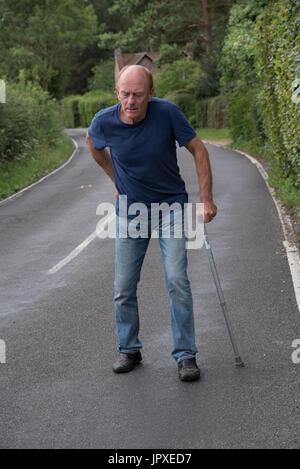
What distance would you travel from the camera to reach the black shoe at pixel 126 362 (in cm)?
522

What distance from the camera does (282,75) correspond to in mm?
11891

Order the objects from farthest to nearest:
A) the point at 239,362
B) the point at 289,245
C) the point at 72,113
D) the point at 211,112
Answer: the point at 72,113 → the point at 211,112 → the point at 289,245 → the point at 239,362

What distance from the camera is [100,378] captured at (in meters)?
5.14

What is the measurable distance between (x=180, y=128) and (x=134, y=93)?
40cm

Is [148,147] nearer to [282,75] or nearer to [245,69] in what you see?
[282,75]

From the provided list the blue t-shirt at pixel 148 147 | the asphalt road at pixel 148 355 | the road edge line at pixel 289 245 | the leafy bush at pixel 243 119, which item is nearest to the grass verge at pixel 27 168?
the leafy bush at pixel 243 119

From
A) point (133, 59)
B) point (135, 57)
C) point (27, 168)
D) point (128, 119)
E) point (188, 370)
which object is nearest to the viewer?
point (128, 119)

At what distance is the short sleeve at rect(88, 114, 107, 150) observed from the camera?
4.91 meters

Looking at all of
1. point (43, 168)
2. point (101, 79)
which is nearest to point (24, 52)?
point (101, 79)

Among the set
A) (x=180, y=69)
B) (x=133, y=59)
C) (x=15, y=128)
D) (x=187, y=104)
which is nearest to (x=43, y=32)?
(x=180, y=69)

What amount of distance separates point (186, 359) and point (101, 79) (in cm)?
8229

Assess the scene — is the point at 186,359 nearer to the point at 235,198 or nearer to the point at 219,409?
the point at 219,409

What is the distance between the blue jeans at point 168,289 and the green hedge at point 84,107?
65383mm

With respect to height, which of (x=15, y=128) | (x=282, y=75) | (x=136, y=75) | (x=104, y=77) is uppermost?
(x=136, y=75)
